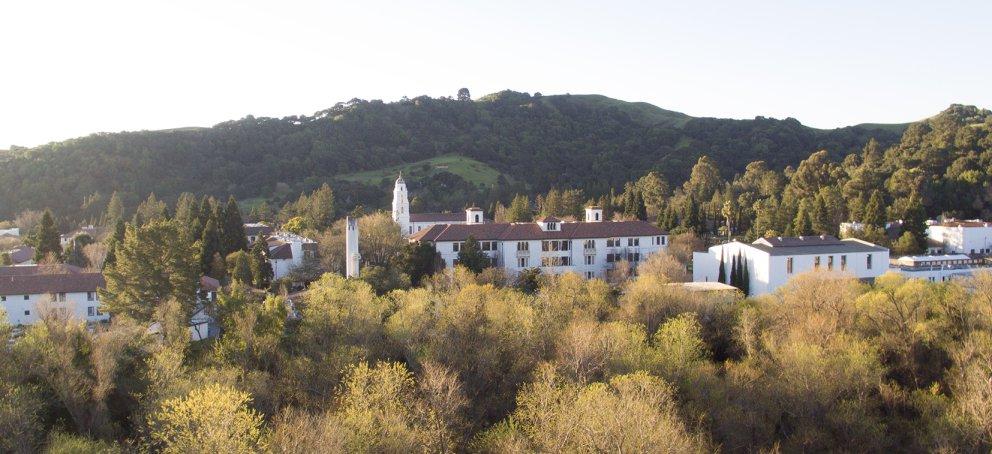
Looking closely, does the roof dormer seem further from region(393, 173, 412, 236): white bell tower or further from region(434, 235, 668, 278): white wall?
region(393, 173, 412, 236): white bell tower

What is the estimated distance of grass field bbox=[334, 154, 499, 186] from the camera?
310 ft

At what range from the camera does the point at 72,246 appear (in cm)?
4944

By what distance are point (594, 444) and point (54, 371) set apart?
1953cm

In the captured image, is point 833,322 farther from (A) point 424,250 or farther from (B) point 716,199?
(B) point 716,199

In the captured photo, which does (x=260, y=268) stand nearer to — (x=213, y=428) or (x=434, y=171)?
(x=213, y=428)

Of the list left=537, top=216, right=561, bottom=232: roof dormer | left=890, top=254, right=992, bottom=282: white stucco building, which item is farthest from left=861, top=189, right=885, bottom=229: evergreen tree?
left=537, top=216, right=561, bottom=232: roof dormer

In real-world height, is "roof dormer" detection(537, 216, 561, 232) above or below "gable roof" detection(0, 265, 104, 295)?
above

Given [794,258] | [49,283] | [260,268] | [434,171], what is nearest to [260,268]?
[260,268]

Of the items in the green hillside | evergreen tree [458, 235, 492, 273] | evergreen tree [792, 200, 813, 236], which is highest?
the green hillside

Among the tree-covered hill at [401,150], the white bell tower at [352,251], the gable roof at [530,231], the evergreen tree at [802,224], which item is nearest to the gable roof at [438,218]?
the gable roof at [530,231]

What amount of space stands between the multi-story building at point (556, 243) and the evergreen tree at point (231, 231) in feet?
36.0

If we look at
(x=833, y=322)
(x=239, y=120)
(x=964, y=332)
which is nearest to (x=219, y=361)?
(x=833, y=322)

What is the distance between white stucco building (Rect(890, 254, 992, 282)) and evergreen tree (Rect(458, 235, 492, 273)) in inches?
900

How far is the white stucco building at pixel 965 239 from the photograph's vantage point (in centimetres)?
4650
